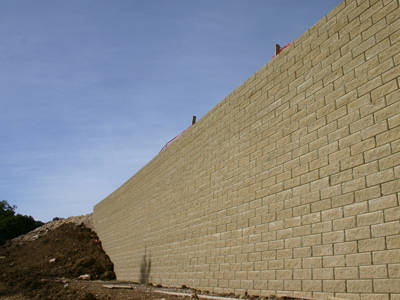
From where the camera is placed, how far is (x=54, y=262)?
19.4 m

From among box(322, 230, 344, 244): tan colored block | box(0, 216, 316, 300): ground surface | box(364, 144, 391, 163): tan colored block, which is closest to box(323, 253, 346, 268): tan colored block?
box(322, 230, 344, 244): tan colored block

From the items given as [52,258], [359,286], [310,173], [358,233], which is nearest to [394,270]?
[359,286]

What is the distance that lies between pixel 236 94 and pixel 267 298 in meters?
4.68

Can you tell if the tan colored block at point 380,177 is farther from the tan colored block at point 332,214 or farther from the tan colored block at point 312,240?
the tan colored block at point 312,240

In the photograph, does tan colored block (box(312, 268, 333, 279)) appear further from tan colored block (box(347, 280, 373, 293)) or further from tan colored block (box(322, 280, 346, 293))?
tan colored block (box(347, 280, 373, 293))

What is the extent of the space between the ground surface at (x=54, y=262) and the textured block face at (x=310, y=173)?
4.65 metres

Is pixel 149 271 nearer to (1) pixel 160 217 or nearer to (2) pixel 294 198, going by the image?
(1) pixel 160 217

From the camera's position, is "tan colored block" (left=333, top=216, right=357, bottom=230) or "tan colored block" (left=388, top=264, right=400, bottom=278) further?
"tan colored block" (left=333, top=216, right=357, bottom=230)

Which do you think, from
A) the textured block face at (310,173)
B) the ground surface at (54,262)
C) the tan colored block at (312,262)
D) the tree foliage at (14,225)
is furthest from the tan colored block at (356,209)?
the tree foliage at (14,225)

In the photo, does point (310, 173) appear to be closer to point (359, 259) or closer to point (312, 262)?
point (312, 262)

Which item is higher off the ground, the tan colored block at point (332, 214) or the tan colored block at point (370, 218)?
the tan colored block at point (332, 214)

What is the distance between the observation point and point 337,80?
228 inches

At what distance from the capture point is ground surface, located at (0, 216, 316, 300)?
12.0 meters

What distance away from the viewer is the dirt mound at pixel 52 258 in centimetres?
1569
